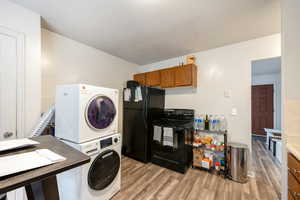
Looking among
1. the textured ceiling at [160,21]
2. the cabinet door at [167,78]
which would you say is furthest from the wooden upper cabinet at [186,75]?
the textured ceiling at [160,21]

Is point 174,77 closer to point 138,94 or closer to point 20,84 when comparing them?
point 138,94

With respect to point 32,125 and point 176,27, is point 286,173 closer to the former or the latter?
point 176,27

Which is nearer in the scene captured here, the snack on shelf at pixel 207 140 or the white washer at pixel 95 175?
the white washer at pixel 95 175

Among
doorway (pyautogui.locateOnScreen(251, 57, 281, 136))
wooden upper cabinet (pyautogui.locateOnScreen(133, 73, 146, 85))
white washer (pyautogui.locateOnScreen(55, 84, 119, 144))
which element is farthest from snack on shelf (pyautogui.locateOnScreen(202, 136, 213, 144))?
doorway (pyautogui.locateOnScreen(251, 57, 281, 136))

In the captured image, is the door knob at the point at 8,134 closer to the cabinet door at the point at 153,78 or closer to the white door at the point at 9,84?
the white door at the point at 9,84

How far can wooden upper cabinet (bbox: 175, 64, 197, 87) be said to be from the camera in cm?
264

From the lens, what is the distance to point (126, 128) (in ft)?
9.69

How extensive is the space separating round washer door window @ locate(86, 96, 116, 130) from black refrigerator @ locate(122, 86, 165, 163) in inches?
38.1

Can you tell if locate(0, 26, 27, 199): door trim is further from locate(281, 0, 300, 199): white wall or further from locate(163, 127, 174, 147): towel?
locate(281, 0, 300, 199): white wall

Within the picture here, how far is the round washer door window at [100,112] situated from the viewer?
1.48 metres

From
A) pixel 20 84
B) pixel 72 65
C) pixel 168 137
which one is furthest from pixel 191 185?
pixel 72 65

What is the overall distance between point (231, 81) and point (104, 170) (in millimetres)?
2591

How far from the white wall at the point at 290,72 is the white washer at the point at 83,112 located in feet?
Result: 6.48

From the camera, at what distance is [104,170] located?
1.54 metres
